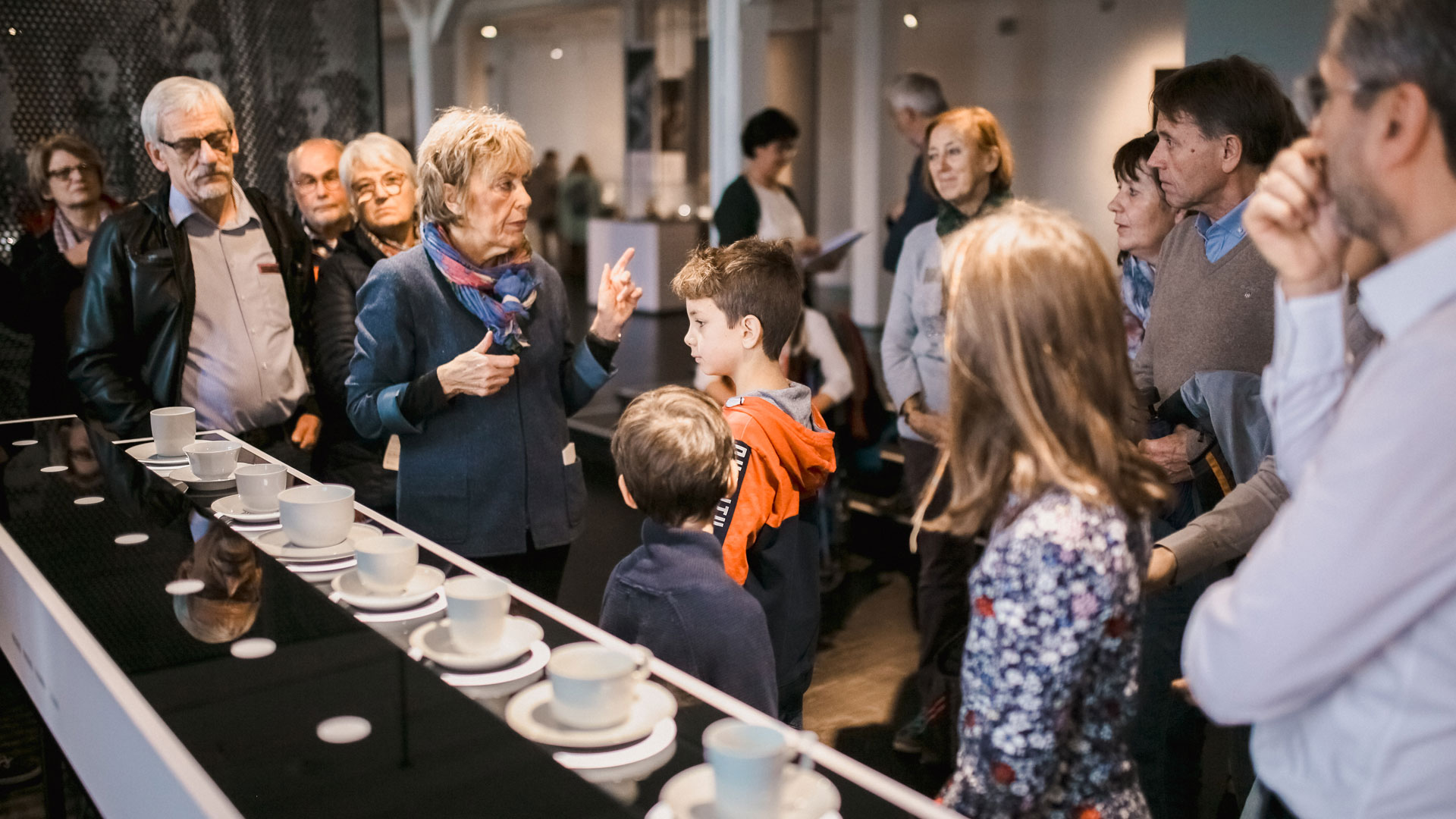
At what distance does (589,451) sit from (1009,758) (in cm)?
500

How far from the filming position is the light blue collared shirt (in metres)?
1.95

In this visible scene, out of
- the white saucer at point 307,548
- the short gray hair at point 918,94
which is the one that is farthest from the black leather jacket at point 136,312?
the short gray hair at point 918,94

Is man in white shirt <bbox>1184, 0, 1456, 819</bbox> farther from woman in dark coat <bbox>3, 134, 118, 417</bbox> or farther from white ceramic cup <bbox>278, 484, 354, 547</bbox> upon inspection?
woman in dark coat <bbox>3, 134, 118, 417</bbox>

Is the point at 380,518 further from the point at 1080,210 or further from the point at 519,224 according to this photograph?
the point at 1080,210

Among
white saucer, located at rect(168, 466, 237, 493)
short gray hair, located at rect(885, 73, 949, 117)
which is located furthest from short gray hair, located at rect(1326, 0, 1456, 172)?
short gray hair, located at rect(885, 73, 949, 117)

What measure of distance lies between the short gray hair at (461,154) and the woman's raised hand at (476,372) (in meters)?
0.26

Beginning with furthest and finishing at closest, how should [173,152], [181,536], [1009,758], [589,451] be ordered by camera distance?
1. [589,451]
2. [173,152]
3. [181,536]
4. [1009,758]

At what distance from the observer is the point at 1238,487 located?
1.61 metres

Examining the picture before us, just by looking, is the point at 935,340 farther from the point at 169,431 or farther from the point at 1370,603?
the point at 1370,603

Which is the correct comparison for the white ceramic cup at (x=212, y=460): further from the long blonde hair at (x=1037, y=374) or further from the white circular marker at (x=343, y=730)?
the long blonde hair at (x=1037, y=374)

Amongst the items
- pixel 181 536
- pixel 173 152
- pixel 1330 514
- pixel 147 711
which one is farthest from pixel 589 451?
pixel 1330 514

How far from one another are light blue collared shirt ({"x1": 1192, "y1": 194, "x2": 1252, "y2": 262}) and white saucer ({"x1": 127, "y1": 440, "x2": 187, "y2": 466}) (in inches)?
70.0

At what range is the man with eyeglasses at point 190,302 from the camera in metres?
2.50

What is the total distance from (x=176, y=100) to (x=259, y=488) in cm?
122
